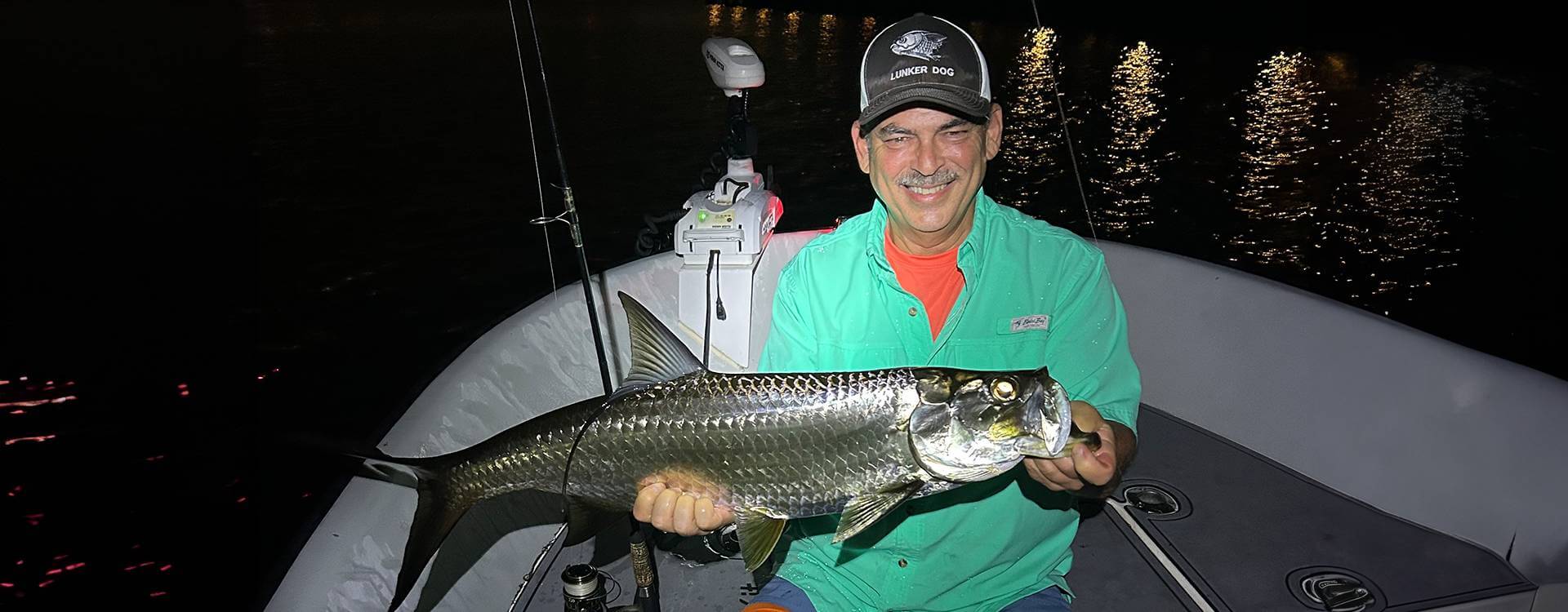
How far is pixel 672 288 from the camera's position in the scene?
496 centimetres

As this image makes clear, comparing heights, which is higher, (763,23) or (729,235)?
(763,23)

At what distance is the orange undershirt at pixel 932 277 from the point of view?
3.00 meters

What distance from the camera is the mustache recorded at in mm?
2750

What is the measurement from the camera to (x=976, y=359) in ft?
9.36

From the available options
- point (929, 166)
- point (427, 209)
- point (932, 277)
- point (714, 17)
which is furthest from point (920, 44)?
point (714, 17)

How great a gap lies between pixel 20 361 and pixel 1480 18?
36.1m

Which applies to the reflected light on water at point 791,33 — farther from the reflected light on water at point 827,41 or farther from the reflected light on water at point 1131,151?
the reflected light on water at point 1131,151

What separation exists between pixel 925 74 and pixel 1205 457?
2.93m

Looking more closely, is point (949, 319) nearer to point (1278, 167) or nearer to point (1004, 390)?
point (1004, 390)

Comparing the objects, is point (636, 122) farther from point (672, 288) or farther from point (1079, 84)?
point (672, 288)

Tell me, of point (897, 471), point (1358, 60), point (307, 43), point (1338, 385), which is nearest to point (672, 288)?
point (897, 471)

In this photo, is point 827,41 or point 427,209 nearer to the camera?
point 427,209

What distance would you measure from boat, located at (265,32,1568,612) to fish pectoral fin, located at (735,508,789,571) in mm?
1348

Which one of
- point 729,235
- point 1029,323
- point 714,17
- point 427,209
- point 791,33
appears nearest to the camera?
point 1029,323
